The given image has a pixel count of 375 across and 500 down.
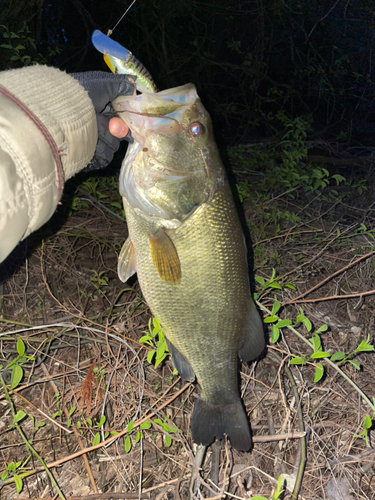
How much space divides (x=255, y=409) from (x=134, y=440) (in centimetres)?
88

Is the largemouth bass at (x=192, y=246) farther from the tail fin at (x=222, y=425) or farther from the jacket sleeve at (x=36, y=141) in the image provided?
the jacket sleeve at (x=36, y=141)

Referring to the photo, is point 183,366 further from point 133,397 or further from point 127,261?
point 127,261

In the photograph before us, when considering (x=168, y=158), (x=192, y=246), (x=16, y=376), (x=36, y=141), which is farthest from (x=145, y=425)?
(x=36, y=141)

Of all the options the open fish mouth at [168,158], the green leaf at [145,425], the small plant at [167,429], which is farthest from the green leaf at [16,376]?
the open fish mouth at [168,158]

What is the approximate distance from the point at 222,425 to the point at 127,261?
1.08 metres

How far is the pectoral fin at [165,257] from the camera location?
6.39 ft

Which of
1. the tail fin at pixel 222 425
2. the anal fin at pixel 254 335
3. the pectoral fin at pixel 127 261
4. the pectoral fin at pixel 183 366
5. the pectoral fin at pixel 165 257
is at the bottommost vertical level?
the tail fin at pixel 222 425

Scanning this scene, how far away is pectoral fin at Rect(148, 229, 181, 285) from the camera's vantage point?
6.39 ft

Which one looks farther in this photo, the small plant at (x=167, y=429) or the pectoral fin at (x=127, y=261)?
the small plant at (x=167, y=429)

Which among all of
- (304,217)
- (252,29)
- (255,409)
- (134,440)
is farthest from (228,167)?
(134,440)

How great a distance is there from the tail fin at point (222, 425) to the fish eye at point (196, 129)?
4.96ft

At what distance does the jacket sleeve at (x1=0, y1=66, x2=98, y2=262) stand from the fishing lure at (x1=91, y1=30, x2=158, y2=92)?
9.4 inches

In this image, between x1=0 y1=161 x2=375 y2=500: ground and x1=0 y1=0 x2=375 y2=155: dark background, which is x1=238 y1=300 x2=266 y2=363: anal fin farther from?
x1=0 y1=0 x2=375 y2=155: dark background

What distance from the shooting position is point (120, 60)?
1932 mm
